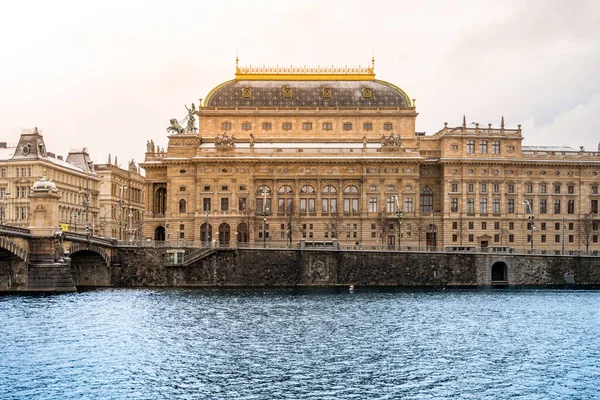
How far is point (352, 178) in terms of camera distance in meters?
150

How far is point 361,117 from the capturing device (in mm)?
156625

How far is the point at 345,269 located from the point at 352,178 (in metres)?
29.0

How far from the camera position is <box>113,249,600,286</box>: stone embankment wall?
399ft

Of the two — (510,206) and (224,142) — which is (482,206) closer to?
(510,206)

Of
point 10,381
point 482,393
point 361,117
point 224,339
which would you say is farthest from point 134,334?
point 361,117

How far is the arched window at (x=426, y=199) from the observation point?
154 meters

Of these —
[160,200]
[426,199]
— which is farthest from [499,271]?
[160,200]

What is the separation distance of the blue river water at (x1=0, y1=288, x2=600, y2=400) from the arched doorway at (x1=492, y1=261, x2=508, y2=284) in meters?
29.6

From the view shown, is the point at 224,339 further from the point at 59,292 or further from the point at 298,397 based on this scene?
the point at 59,292

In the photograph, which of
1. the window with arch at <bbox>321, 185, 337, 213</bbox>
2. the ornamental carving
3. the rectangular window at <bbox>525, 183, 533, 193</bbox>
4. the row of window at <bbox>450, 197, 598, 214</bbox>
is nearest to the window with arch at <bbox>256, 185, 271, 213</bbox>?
the ornamental carving

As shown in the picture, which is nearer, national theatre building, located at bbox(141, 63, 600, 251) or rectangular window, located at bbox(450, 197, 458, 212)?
national theatre building, located at bbox(141, 63, 600, 251)

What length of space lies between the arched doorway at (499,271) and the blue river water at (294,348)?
2962 cm

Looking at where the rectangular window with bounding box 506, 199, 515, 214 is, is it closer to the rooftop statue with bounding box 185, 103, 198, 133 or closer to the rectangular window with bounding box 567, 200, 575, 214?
the rectangular window with bounding box 567, 200, 575, 214

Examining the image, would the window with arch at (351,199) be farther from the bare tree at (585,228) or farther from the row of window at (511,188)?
the bare tree at (585,228)
